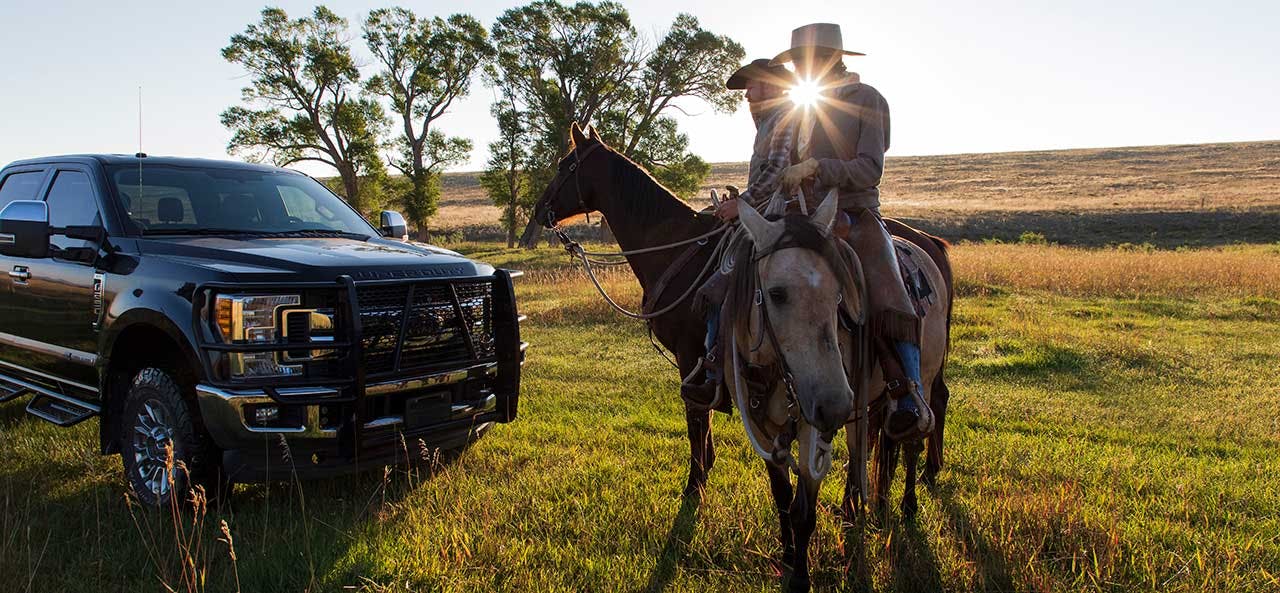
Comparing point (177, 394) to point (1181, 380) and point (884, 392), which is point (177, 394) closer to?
point (884, 392)

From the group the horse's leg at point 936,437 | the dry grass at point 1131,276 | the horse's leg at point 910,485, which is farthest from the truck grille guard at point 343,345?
the dry grass at point 1131,276

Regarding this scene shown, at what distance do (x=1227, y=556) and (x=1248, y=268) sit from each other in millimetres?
15542

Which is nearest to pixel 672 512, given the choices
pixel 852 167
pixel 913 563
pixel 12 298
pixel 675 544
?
pixel 675 544

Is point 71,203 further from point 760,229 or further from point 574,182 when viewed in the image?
point 760,229

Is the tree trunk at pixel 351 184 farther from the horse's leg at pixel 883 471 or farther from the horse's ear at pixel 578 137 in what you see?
the horse's leg at pixel 883 471

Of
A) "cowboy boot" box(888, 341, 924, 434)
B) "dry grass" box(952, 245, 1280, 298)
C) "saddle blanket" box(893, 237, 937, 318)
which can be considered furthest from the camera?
"dry grass" box(952, 245, 1280, 298)

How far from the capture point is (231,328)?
3932 millimetres

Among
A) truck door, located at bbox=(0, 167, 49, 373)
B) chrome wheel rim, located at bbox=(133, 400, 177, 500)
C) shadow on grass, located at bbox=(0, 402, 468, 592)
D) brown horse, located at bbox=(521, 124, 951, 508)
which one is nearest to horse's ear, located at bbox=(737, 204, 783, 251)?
brown horse, located at bbox=(521, 124, 951, 508)

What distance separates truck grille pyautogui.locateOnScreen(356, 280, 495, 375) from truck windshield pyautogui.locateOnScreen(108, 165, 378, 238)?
54.4 inches

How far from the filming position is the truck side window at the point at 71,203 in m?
5.00

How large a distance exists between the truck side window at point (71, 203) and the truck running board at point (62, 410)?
3.41 ft

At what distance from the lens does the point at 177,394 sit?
418 cm

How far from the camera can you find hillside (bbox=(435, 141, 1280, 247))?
34.6 metres

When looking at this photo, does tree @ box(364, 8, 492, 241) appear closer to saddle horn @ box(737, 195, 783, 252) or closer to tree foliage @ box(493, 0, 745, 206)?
tree foliage @ box(493, 0, 745, 206)
